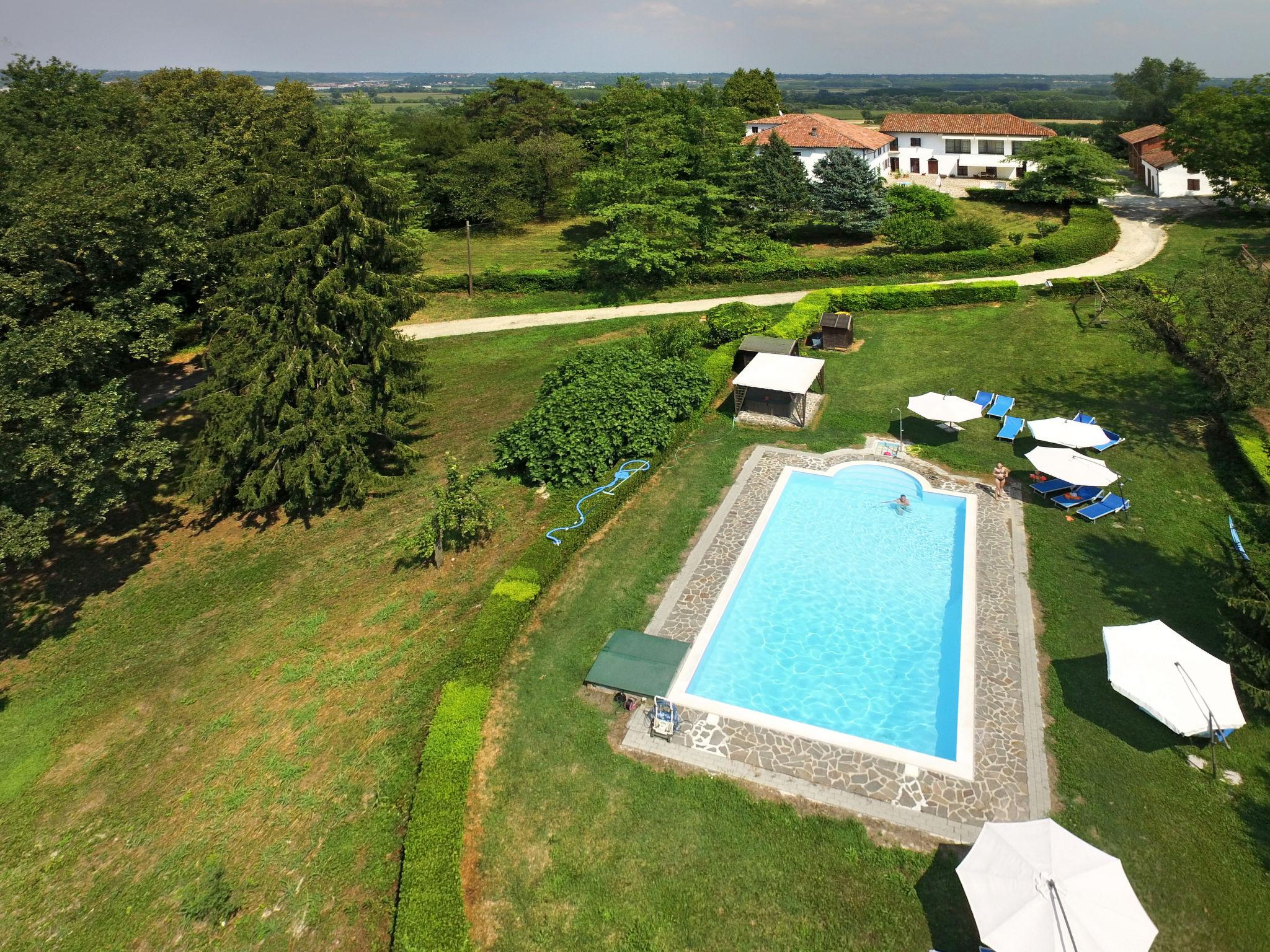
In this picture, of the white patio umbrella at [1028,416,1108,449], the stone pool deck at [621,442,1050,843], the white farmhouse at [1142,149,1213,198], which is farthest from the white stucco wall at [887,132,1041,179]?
the stone pool deck at [621,442,1050,843]

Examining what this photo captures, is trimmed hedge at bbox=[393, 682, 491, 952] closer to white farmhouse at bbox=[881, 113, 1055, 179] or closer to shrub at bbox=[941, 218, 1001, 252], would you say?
shrub at bbox=[941, 218, 1001, 252]

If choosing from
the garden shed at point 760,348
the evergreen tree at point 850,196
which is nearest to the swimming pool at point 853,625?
the garden shed at point 760,348

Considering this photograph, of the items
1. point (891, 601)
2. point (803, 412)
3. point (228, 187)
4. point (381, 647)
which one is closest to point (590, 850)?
point (381, 647)

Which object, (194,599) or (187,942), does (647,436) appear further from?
(187,942)

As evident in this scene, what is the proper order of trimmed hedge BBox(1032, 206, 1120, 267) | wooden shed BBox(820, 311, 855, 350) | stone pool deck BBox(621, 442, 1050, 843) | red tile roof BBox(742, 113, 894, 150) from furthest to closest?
red tile roof BBox(742, 113, 894, 150) → trimmed hedge BBox(1032, 206, 1120, 267) → wooden shed BBox(820, 311, 855, 350) → stone pool deck BBox(621, 442, 1050, 843)

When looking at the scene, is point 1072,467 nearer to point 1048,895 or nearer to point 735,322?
point 1048,895

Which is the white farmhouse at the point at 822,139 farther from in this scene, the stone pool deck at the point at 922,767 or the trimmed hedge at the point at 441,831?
the trimmed hedge at the point at 441,831

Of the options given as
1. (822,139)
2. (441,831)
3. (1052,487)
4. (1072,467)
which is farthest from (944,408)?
(822,139)
